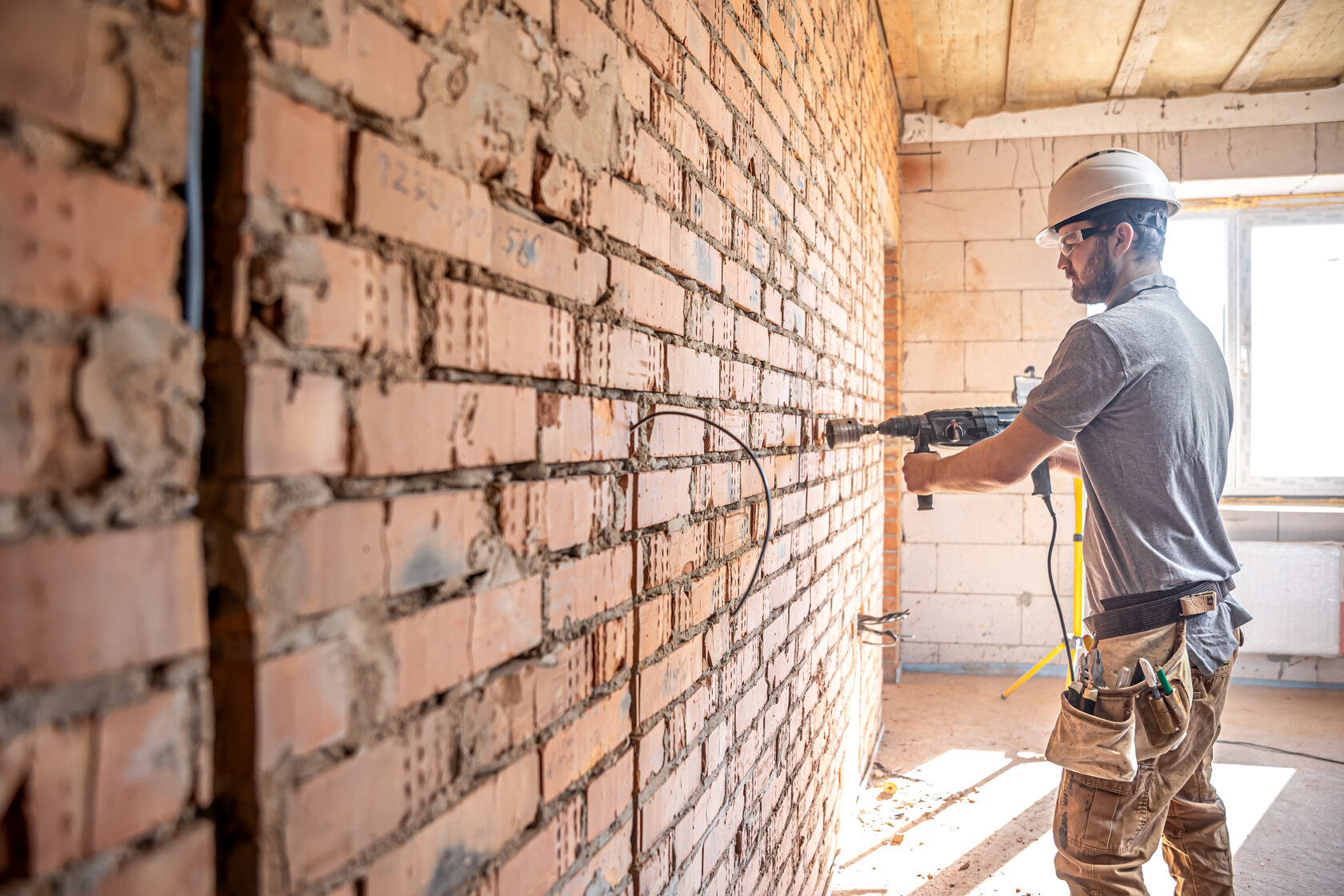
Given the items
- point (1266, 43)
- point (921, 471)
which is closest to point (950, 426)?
point (921, 471)

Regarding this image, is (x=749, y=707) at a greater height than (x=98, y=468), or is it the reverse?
(x=98, y=468)

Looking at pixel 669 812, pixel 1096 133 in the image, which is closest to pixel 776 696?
pixel 669 812

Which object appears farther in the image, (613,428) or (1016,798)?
(1016,798)

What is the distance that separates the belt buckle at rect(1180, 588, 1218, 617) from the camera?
1.70 meters

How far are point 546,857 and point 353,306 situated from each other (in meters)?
0.52

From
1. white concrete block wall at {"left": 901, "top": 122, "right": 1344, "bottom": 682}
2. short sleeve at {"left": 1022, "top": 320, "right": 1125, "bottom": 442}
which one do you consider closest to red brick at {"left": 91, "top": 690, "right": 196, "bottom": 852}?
short sleeve at {"left": 1022, "top": 320, "right": 1125, "bottom": 442}

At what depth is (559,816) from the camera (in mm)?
727

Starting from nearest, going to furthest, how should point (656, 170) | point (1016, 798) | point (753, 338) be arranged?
point (656, 170) < point (753, 338) < point (1016, 798)

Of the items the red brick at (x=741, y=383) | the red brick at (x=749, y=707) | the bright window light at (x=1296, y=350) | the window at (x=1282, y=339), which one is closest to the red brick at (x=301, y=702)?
the red brick at (x=741, y=383)

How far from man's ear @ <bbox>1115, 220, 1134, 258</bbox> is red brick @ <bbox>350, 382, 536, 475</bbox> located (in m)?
1.88

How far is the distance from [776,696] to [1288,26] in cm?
447

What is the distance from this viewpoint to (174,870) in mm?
381

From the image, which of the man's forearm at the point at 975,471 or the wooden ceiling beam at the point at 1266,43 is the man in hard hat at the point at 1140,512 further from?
the wooden ceiling beam at the point at 1266,43

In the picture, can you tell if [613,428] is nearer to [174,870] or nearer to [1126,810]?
[174,870]
